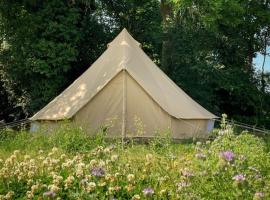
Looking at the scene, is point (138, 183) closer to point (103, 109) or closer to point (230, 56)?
point (103, 109)

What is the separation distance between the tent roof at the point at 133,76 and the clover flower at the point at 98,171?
8.03 m

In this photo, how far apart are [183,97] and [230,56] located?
995cm

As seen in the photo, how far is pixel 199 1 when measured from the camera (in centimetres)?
2061

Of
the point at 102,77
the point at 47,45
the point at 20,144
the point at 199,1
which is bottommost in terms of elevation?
the point at 20,144

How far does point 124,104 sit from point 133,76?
68cm

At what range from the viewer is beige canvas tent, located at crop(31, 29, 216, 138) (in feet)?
42.1

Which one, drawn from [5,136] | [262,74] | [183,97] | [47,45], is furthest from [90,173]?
[262,74]

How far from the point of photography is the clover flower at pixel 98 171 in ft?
15.3

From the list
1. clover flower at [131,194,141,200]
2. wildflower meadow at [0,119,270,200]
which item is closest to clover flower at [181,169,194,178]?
wildflower meadow at [0,119,270,200]

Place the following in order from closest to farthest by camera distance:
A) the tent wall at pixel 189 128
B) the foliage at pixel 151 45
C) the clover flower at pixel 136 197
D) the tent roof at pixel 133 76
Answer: the clover flower at pixel 136 197, the tent roof at pixel 133 76, the tent wall at pixel 189 128, the foliage at pixel 151 45

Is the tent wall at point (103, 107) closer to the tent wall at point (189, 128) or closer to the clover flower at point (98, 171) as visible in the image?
the tent wall at point (189, 128)

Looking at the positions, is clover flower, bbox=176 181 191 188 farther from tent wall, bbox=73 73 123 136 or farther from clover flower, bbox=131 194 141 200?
tent wall, bbox=73 73 123 136

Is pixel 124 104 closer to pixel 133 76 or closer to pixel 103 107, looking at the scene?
pixel 103 107

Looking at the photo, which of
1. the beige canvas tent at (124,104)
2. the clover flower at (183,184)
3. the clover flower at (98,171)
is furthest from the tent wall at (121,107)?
the clover flower at (183,184)
